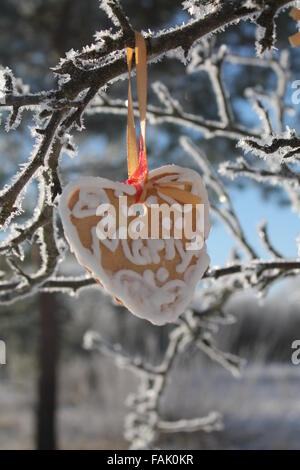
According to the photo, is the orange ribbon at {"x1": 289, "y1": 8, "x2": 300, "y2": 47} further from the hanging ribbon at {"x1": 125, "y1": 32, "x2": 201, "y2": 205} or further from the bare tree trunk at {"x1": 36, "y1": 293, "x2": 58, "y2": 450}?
the bare tree trunk at {"x1": 36, "y1": 293, "x2": 58, "y2": 450}

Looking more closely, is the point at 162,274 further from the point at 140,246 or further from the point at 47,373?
the point at 47,373

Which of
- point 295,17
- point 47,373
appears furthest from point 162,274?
point 47,373

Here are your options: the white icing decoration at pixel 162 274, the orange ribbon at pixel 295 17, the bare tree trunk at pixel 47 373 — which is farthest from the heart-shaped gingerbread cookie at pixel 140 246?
the bare tree trunk at pixel 47 373

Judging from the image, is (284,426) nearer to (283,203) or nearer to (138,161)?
(283,203)

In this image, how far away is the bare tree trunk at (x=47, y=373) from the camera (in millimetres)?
5172

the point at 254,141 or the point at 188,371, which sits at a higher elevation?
the point at 254,141

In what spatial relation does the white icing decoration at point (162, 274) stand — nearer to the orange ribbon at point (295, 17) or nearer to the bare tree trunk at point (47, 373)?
the orange ribbon at point (295, 17)

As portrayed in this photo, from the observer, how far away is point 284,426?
16.1 feet

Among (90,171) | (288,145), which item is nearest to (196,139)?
(90,171)

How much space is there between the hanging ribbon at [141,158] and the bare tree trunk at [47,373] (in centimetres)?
457

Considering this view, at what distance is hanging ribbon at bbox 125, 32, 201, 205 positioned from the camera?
625 millimetres

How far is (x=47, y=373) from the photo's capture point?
208 inches

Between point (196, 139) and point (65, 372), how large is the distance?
315 centimetres

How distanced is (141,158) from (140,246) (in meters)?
0.11
